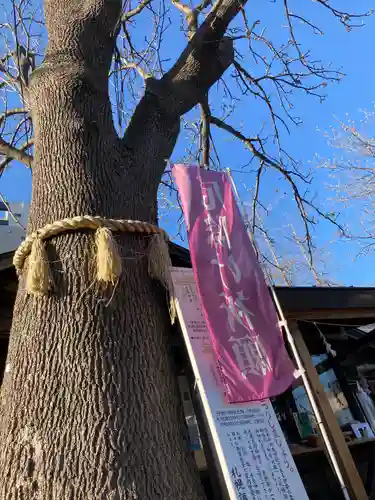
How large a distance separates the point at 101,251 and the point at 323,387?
12.7 ft

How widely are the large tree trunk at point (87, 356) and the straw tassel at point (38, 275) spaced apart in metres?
0.05

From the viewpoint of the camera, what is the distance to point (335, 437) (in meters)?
3.88

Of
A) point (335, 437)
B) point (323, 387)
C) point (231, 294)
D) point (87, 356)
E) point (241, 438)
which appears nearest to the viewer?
point (87, 356)

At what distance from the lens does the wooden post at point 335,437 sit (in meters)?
3.62

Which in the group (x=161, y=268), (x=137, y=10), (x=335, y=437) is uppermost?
(x=137, y=10)

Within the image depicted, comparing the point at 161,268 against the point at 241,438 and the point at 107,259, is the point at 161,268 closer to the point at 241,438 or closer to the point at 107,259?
the point at 107,259

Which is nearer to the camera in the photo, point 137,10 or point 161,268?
point 161,268

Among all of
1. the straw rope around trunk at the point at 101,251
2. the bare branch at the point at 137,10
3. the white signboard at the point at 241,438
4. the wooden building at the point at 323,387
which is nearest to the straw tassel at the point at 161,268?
the straw rope around trunk at the point at 101,251

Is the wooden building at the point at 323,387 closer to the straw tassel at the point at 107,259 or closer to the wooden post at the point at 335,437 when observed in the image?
the wooden post at the point at 335,437

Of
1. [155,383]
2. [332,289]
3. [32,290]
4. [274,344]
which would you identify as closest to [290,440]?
[332,289]

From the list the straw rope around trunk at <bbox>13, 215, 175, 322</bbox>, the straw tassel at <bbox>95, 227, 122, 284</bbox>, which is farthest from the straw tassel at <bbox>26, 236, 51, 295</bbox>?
the straw tassel at <bbox>95, 227, 122, 284</bbox>

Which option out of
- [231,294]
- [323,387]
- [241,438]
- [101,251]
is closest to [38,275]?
[101,251]

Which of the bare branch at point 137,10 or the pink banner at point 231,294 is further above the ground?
the bare branch at point 137,10

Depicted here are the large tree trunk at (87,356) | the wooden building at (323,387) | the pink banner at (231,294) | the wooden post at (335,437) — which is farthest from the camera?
the wooden building at (323,387)
